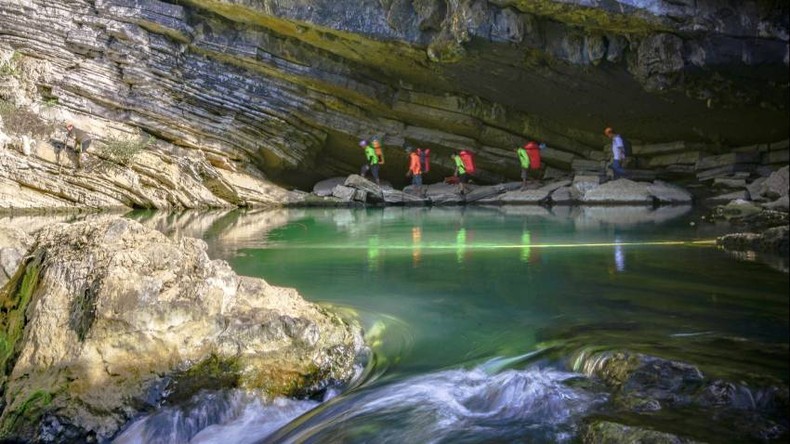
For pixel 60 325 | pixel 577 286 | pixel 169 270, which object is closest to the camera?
pixel 60 325

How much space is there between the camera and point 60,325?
414cm

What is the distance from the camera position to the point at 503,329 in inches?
204

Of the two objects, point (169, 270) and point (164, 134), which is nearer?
point (169, 270)

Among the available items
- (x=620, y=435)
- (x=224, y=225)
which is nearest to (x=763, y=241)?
(x=620, y=435)

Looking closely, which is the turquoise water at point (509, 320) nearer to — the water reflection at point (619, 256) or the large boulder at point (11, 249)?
the water reflection at point (619, 256)

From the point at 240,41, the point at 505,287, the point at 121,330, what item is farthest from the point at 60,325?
the point at 240,41

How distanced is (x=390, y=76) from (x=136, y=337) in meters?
18.1

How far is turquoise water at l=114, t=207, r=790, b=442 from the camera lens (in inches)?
138

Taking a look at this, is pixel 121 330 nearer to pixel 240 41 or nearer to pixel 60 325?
pixel 60 325

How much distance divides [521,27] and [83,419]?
1458cm

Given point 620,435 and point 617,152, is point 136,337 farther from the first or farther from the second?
point 617,152

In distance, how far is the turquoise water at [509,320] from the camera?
138 inches

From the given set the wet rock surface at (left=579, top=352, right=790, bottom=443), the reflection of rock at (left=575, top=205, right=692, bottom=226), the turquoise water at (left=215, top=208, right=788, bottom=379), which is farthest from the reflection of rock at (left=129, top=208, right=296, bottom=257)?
the reflection of rock at (left=575, top=205, right=692, bottom=226)

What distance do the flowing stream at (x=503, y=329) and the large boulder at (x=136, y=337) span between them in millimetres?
206
